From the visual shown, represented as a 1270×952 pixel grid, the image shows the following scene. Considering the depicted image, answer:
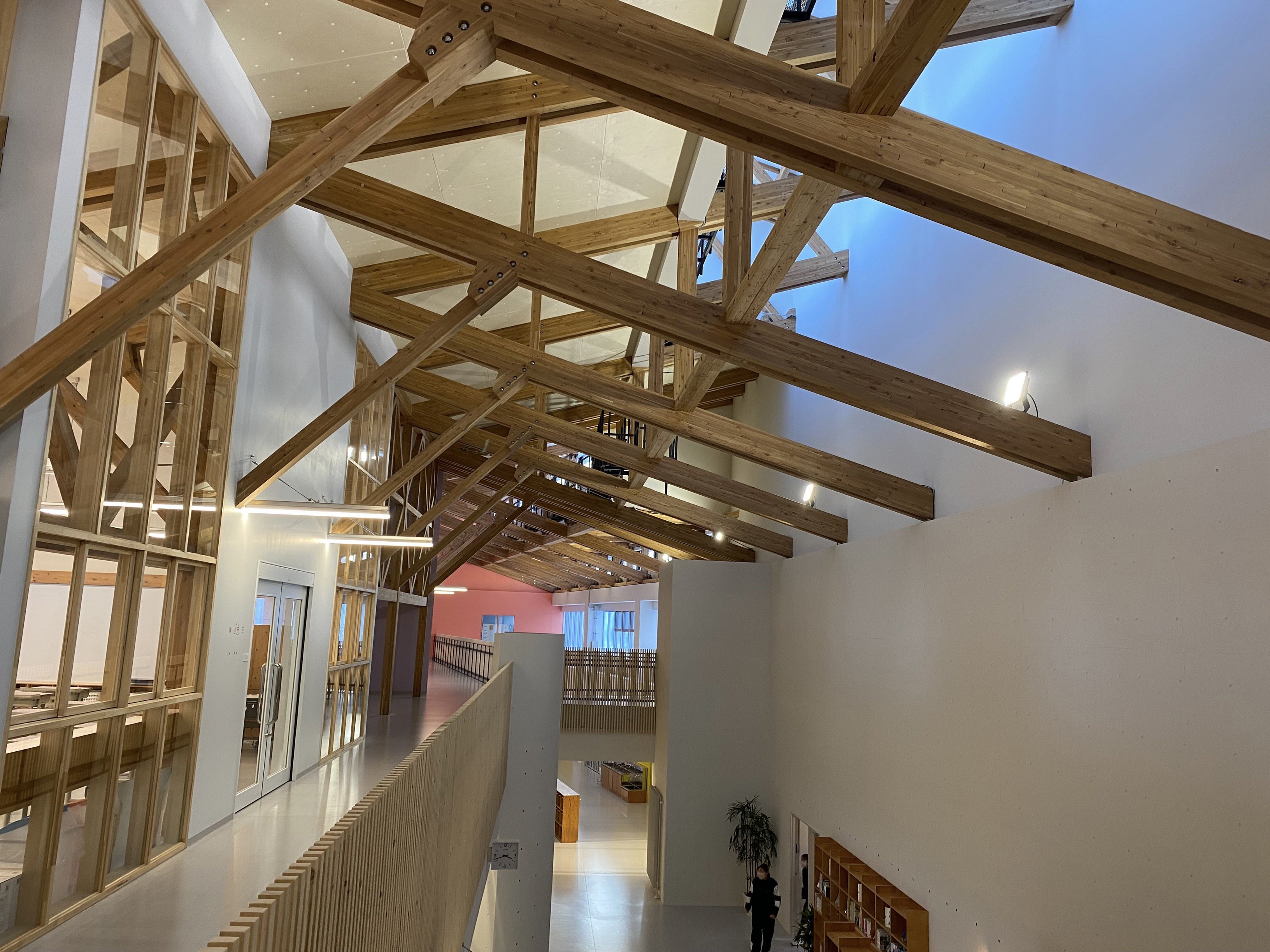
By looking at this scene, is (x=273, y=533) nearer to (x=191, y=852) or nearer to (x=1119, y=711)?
(x=191, y=852)

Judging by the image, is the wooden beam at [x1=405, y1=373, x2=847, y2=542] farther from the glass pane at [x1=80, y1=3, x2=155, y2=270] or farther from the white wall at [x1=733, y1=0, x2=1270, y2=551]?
the glass pane at [x1=80, y1=3, x2=155, y2=270]

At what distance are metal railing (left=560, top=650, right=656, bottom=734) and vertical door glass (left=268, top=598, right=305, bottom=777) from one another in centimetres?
748

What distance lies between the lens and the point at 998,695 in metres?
7.46

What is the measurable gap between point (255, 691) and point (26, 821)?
3735 millimetres

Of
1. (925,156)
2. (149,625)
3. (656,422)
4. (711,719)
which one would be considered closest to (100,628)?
(149,625)

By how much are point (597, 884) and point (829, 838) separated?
6.09 m

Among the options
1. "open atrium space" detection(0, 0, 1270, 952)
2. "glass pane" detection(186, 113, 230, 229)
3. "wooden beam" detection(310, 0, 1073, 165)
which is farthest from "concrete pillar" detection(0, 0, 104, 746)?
"wooden beam" detection(310, 0, 1073, 165)

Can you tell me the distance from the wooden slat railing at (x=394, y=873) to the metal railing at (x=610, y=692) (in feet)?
31.7

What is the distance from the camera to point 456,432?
11.9 metres

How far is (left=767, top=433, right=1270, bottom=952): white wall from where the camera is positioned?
4.84m

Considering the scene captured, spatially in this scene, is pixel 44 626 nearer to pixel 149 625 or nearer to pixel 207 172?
pixel 149 625

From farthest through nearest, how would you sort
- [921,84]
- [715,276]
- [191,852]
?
[715,276] → [921,84] → [191,852]

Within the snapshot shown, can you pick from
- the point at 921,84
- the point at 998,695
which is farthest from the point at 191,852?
the point at 921,84

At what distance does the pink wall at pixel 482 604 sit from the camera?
4122 centimetres
